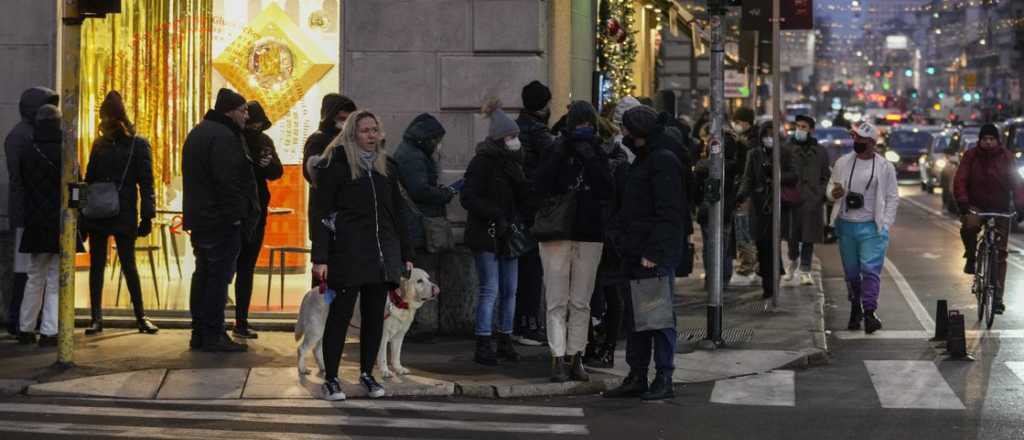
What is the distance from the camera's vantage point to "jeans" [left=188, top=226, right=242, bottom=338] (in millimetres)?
12688

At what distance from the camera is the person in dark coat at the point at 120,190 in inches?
529

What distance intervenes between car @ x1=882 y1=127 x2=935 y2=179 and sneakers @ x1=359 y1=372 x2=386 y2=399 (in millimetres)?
38297

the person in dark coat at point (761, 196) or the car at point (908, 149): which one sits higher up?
the car at point (908, 149)

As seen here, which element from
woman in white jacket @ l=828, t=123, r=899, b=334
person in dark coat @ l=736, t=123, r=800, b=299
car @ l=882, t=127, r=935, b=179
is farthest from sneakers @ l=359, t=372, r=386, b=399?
car @ l=882, t=127, r=935, b=179

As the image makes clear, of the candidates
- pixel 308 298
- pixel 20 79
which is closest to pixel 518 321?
pixel 308 298

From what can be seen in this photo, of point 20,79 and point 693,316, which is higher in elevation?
point 20,79

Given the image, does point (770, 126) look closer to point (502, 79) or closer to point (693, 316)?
point (693, 316)

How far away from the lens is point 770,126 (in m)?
18.6

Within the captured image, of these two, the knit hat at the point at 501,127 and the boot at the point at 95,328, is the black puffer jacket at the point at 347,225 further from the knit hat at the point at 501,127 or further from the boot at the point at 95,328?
the boot at the point at 95,328

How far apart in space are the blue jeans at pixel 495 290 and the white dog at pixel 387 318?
1.01 metres

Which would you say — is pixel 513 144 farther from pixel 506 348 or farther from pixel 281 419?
pixel 281 419

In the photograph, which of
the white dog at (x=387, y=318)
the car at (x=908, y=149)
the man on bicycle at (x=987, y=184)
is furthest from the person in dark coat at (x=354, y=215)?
the car at (x=908, y=149)

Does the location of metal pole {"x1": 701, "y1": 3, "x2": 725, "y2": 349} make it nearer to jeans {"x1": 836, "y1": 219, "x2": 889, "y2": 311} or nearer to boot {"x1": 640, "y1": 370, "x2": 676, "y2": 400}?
jeans {"x1": 836, "y1": 219, "x2": 889, "y2": 311}

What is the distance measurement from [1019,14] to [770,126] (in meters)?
109
